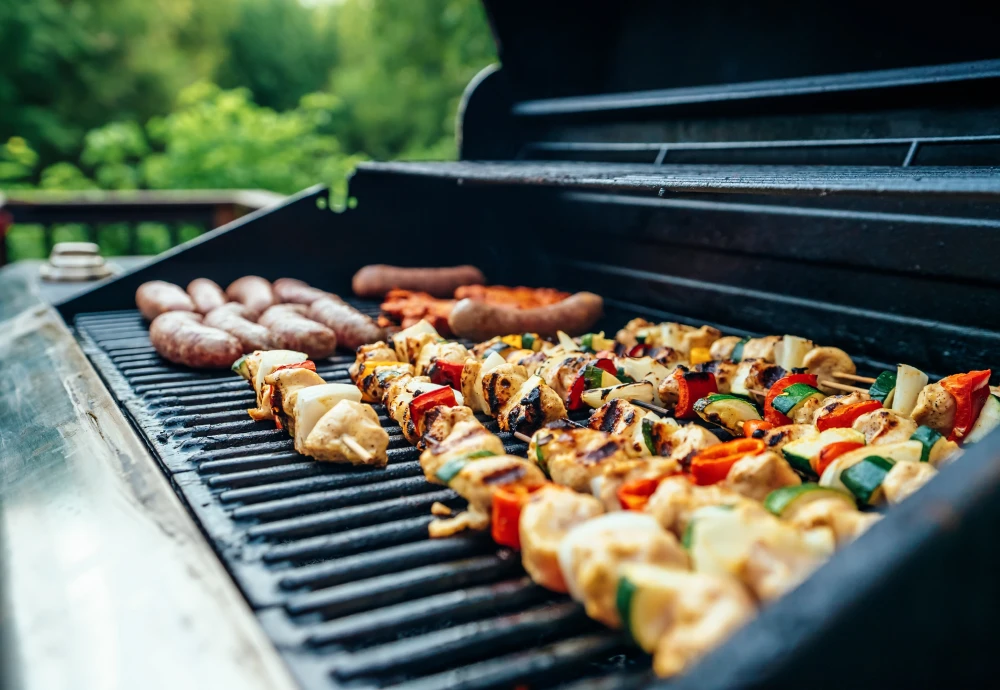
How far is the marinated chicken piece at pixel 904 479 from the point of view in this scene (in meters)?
2.03

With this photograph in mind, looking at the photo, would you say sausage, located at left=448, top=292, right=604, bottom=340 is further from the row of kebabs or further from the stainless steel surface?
the stainless steel surface

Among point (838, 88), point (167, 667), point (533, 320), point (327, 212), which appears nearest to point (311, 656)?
point (167, 667)

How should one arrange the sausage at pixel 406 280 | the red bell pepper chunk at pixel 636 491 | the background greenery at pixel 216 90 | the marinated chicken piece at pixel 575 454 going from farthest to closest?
the background greenery at pixel 216 90 → the sausage at pixel 406 280 → the marinated chicken piece at pixel 575 454 → the red bell pepper chunk at pixel 636 491

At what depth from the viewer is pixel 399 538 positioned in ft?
7.13

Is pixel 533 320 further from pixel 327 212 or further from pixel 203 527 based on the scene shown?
pixel 203 527

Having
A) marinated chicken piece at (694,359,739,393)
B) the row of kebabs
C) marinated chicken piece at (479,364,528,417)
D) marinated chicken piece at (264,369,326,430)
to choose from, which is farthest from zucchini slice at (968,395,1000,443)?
marinated chicken piece at (264,369,326,430)

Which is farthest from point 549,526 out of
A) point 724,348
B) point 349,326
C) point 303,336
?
point 349,326

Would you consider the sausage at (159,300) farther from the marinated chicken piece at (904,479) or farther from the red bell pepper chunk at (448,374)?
the marinated chicken piece at (904,479)

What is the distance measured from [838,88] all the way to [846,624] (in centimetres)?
301

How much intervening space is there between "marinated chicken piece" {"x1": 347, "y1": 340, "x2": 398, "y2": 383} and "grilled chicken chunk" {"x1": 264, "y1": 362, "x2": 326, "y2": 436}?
0.45 meters

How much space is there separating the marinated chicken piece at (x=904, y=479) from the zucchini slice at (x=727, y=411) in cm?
87

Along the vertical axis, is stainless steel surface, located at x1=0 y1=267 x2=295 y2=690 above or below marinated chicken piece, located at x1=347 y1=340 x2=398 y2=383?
below

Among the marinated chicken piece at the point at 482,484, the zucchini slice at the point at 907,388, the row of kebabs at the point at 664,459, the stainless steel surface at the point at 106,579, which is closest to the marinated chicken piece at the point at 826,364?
the row of kebabs at the point at 664,459

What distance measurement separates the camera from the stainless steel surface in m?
1.44
